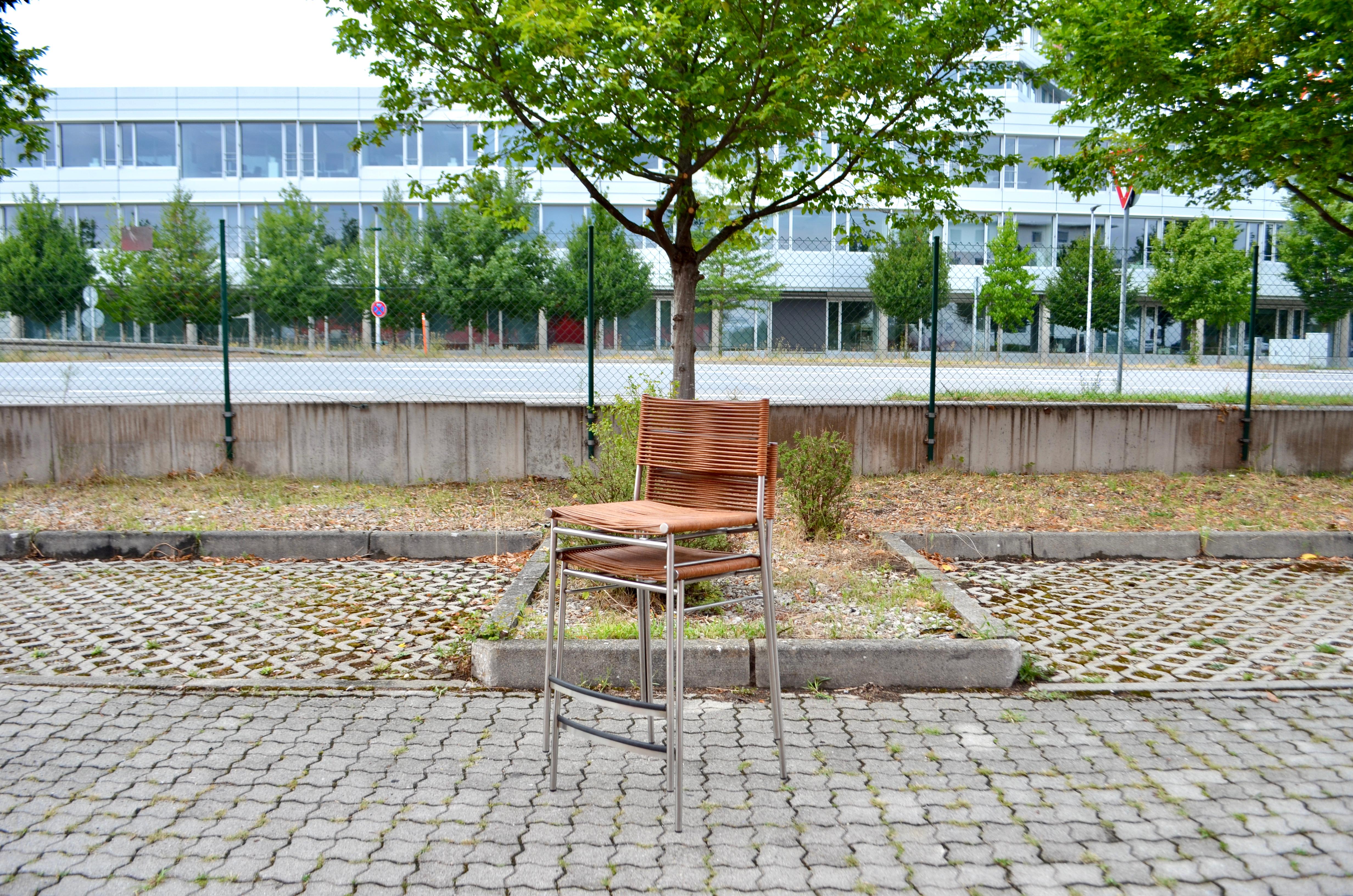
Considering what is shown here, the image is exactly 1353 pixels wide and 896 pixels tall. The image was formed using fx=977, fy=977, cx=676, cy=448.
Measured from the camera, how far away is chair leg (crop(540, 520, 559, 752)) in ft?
10.9

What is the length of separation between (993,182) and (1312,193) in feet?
119

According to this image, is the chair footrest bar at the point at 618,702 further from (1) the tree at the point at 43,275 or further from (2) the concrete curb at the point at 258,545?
(1) the tree at the point at 43,275

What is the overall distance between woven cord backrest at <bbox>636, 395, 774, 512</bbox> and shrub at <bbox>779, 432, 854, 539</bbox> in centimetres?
338

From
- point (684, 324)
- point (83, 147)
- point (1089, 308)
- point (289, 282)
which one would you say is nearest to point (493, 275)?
point (684, 324)

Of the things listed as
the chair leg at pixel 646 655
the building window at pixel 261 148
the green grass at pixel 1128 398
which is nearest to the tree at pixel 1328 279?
the green grass at pixel 1128 398

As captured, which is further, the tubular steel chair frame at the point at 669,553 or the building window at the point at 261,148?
the building window at the point at 261,148

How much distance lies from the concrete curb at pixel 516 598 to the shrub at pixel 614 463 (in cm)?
57

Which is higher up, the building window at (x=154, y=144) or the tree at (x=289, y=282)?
the building window at (x=154, y=144)

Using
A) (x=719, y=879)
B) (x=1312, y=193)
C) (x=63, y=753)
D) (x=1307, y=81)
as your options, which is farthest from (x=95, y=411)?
(x=1312, y=193)

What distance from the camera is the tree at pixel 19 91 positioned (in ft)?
28.7

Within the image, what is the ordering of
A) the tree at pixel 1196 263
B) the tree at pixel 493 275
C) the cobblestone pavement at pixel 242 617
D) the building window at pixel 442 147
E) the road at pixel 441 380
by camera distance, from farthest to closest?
the building window at pixel 442 147, the tree at pixel 1196 263, the road at pixel 441 380, the tree at pixel 493 275, the cobblestone pavement at pixel 242 617

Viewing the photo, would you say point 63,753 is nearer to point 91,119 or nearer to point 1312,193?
point 1312,193

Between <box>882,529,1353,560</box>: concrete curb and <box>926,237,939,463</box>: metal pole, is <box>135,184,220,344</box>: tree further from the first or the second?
<box>882,529,1353,560</box>: concrete curb

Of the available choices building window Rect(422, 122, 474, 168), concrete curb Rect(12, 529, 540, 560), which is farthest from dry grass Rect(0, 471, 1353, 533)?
building window Rect(422, 122, 474, 168)
